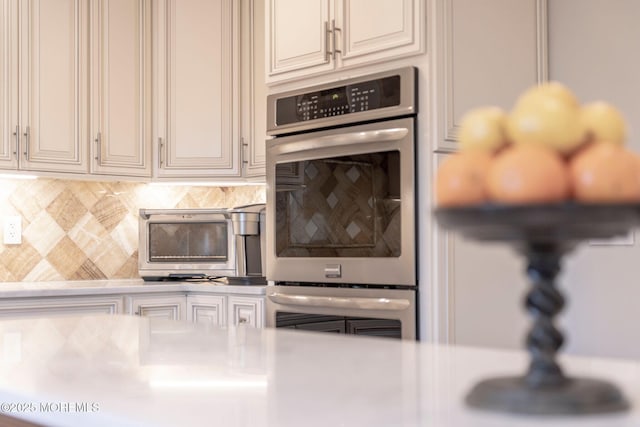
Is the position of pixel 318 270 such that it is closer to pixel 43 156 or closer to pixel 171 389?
pixel 43 156

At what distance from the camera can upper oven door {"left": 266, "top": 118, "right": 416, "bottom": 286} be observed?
8.92 feet

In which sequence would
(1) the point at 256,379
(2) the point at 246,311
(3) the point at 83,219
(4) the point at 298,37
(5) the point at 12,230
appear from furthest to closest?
1. (3) the point at 83,219
2. (5) the point at 12,230
3. (2) the point at 246,311
4. (4) the point at 298,37
5. (1) the point at 256,379

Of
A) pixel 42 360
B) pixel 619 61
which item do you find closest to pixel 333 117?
pixel 619 61

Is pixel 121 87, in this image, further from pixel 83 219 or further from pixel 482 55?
pixel 482 55

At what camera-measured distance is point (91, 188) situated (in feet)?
13.2

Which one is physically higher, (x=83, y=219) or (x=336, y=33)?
(x=336, y=33)

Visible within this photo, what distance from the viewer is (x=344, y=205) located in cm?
291

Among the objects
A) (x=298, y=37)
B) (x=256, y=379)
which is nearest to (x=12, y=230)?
(x=298, y=37)

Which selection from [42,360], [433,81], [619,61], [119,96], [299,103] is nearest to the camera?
[42,360]

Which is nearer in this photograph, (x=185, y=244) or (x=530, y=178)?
(x=530, y=178)

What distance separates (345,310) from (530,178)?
87.5 inches

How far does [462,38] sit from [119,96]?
175 centimetres

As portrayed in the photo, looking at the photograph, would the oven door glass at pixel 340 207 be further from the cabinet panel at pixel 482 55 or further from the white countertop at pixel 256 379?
the white countertop at pixel 256 379

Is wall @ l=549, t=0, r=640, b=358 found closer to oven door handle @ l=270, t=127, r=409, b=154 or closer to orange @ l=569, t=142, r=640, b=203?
oven door handle @ l=270, t=127, r=409, b=154
